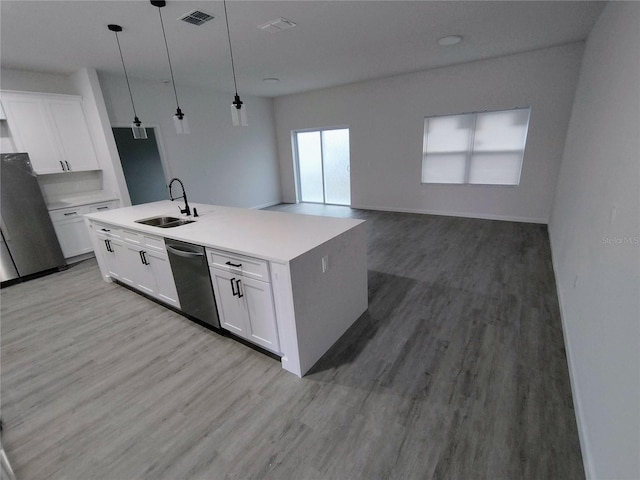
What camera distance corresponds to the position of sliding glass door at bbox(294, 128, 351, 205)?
693 cm

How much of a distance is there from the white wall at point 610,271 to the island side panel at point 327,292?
148 centimetres

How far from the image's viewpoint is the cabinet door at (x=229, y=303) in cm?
212

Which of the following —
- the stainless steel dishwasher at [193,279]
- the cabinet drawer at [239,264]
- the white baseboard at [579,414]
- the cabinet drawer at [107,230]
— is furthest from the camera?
the cabinet drawer at [107,230]

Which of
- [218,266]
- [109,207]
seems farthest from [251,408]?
[109,207]

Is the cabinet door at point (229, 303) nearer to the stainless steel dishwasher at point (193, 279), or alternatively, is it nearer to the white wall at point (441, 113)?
the stainless steel dishwasher at point (193, 279)

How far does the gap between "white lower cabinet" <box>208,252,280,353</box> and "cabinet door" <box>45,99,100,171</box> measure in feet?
12.7

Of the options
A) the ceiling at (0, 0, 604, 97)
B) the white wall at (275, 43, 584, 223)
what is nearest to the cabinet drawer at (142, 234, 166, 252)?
the ceiling at (0, 0, 604, 97)

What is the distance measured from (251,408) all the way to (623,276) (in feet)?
6.62

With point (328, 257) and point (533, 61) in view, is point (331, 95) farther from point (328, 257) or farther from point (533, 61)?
point (328, 257)

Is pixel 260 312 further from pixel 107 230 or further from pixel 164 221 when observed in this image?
pixel 107 230

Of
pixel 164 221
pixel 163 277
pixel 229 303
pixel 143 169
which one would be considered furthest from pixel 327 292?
pixel 143 169

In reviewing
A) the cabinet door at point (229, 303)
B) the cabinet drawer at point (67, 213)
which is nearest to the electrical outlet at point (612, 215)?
the cabinet door at point (229, 303)

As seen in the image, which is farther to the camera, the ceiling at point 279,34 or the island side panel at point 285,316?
the ceiling at point 279,34

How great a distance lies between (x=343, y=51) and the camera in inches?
157
